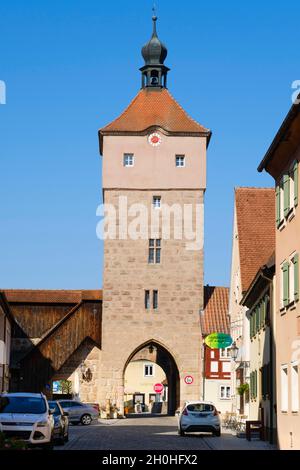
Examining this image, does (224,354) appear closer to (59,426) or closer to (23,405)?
(59,426)

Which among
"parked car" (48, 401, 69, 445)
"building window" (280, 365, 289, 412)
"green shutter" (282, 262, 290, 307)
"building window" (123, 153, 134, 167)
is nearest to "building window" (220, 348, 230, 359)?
"building window" (123, 153, 134, 167)

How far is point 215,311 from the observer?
192 feet

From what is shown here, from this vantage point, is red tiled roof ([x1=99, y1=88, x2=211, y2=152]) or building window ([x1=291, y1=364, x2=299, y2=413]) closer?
building window ([x1=291, y1=364, x2=299, y2=413])

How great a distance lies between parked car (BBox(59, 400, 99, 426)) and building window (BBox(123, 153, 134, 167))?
57.7ft

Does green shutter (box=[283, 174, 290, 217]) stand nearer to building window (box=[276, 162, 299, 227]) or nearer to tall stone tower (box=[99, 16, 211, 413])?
building window (box=[276, 162, 299, 227])

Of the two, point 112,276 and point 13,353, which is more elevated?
point 112,276

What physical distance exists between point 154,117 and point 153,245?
7.86 meters

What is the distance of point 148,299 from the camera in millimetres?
58625

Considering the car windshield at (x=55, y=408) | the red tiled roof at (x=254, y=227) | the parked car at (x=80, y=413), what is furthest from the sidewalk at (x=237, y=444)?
the parked car at (x=80, y=413)

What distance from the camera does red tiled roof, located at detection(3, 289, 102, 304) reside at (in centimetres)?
6291

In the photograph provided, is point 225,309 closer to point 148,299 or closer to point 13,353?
point 148,299
